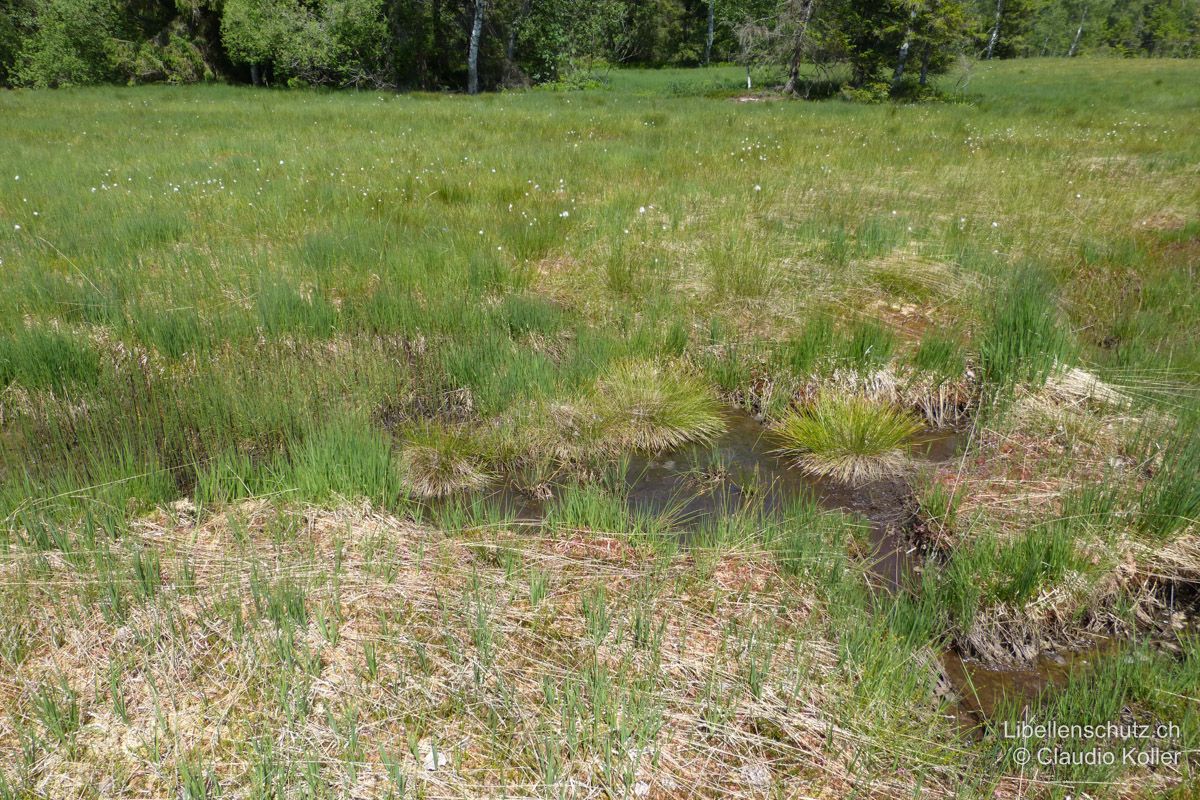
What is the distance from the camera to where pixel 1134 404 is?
4.47 m

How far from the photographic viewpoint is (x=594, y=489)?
368cm

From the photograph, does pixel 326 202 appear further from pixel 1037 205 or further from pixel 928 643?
pixel 1037 205

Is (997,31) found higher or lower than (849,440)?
higher

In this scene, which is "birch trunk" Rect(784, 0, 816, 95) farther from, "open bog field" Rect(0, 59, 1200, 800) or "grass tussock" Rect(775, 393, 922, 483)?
"grass tussock" Rect(775, 393, 922, 483)

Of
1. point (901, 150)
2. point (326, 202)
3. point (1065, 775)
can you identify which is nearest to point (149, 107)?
point (326, 202)

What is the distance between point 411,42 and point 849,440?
3244cm

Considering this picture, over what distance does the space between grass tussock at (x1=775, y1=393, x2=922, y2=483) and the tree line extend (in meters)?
21.6

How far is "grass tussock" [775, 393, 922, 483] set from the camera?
168 inches

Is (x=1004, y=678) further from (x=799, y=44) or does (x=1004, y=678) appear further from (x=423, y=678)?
(x=799, y=44)

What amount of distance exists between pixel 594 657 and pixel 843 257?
5.42m

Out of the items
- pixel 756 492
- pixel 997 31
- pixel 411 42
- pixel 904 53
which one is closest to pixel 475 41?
pixel 411 42

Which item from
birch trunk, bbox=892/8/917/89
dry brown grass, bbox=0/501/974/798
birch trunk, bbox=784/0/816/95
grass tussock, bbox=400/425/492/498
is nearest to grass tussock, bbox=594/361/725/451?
grass tussock, bbox=400/425/492/498

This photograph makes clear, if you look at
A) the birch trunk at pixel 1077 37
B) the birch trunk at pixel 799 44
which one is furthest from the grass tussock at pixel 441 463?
the birch trunk at pixel 1077 37

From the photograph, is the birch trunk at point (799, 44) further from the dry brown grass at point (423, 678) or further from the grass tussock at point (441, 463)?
the dry brown grass at point (423, 678)
